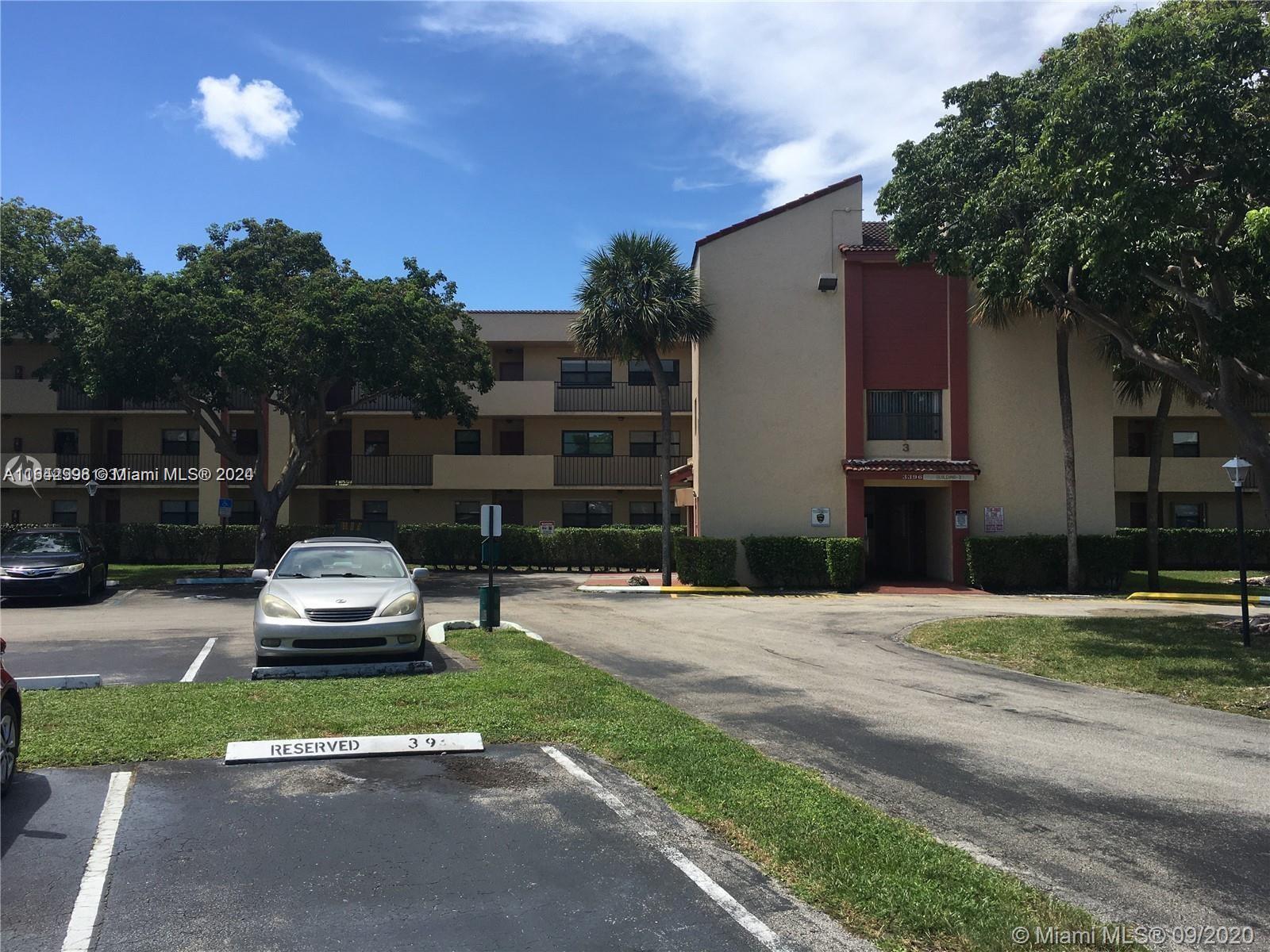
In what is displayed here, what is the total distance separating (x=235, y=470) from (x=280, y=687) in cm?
2532

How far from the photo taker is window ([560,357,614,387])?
3709 cm

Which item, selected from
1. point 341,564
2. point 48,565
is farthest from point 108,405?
point 341,564

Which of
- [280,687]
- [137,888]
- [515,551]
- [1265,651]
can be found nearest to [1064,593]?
[1265,651]

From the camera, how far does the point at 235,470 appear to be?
105ft

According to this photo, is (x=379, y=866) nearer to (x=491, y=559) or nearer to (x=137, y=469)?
(x=491, y=559)

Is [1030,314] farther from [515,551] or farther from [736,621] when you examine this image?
[515,551]

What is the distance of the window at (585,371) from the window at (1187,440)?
71.9 feet

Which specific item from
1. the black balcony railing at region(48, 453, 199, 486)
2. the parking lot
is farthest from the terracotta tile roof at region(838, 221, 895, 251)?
the black balcony railing at region(48, 453, 199, 486)

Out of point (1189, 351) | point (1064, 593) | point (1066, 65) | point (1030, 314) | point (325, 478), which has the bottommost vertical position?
point (1064, 593)

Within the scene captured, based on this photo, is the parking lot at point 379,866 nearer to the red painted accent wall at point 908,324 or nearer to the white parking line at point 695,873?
the white parking line at point 695,873

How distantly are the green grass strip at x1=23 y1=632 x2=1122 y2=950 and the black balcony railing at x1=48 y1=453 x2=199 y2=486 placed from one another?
99.1 ft

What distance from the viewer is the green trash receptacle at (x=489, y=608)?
13.8 m

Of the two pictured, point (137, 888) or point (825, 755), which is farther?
point (825, 755)

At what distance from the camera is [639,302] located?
2423 centimetres
